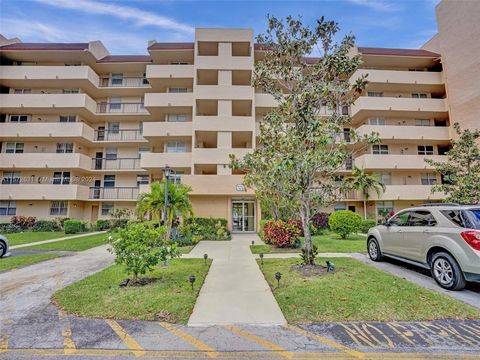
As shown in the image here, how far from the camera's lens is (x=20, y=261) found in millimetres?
8781

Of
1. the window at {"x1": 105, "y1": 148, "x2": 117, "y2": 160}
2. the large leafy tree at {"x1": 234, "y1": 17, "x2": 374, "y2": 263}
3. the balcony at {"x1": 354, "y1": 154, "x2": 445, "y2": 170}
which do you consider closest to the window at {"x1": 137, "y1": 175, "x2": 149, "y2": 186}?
the window at {"x1": 105, "y1": 148, "x2": 117, "y2": 160}

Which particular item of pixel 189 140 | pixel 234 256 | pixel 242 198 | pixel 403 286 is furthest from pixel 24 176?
pixel 403 286

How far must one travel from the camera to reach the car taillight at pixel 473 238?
519 cm

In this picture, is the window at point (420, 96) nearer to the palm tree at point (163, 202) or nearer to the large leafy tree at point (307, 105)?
the large leafy tree at point (307, 105)

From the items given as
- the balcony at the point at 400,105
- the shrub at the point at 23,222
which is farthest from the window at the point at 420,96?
the shrub at the point at 23,222

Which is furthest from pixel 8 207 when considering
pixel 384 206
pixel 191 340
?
pixel 384 206

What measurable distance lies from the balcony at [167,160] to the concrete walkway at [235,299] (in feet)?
41.5

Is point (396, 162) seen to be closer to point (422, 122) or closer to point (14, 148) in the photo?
point (422, 122)

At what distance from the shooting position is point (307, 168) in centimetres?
691

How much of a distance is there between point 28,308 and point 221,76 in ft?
64.0

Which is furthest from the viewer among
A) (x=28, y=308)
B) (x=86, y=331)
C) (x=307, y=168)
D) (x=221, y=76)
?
(x=221, y=76)

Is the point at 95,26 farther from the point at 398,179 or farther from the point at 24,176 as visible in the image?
the point at 398,179

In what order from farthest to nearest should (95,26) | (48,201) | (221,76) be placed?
(48,201) < (221,76) < (95,26)

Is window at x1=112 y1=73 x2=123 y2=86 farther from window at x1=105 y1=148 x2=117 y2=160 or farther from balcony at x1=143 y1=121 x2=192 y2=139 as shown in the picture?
balcony at x1=143 y1=121 x2=192 y2=139
